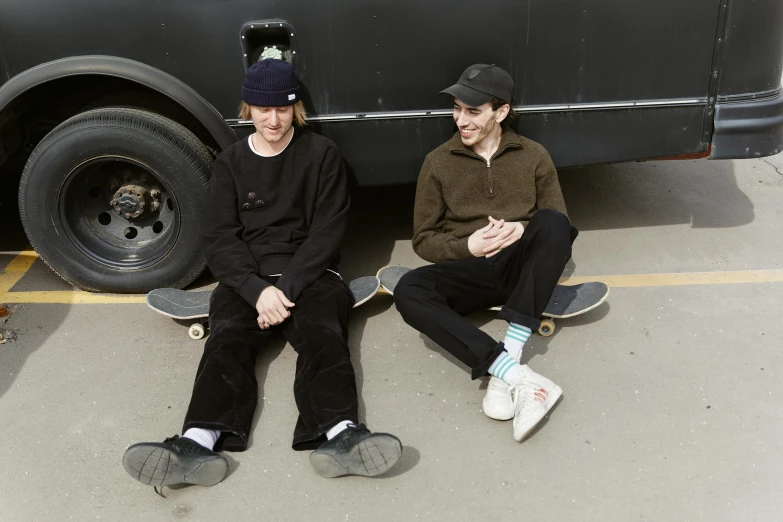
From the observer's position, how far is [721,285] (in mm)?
3910

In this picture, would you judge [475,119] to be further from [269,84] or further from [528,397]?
[528,397]

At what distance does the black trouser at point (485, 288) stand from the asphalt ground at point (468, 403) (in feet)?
0.81

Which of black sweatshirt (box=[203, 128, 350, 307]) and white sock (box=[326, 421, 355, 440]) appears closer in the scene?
white sock (box=[326, 421, 355, 440])

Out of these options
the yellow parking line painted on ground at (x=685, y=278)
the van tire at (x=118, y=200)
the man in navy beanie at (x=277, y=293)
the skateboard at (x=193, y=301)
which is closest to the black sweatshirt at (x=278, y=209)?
the man in navy beanie at (x=277, y=293)

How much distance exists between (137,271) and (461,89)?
73.0 inches

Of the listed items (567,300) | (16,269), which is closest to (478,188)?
(567,300)

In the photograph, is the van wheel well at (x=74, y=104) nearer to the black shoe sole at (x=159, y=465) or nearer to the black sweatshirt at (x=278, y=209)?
the black sweatshirt at (x=278, y=209)

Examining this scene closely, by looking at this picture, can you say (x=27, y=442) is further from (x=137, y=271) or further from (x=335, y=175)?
(x=335, y=175)

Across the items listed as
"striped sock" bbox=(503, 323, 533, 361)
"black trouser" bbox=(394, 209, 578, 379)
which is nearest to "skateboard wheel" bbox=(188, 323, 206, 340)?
"black trouser" bbox=(394, 209, 578, 379)

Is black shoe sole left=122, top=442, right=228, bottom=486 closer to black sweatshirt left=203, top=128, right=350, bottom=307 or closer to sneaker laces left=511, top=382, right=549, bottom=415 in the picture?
black sweatshirt left=203, top=128, right=350, bottom=307

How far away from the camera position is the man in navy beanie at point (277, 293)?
2721 millimetres

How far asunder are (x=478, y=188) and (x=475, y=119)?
302 mm

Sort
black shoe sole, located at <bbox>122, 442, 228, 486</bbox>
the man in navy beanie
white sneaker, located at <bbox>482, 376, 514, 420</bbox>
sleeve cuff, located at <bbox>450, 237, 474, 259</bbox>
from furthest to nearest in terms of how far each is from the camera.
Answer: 1. sleeve cuff, located at <bbox>450, 237, 474, 259</bbox>
2. white sneaker, located at <bbox>482, 376, 514, 420</bbox>
3. the man in navy beanie
4. black shoe sole, located at <bbox>122, 442, 228, 486</bbox>

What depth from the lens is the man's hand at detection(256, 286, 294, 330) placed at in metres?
3.22
